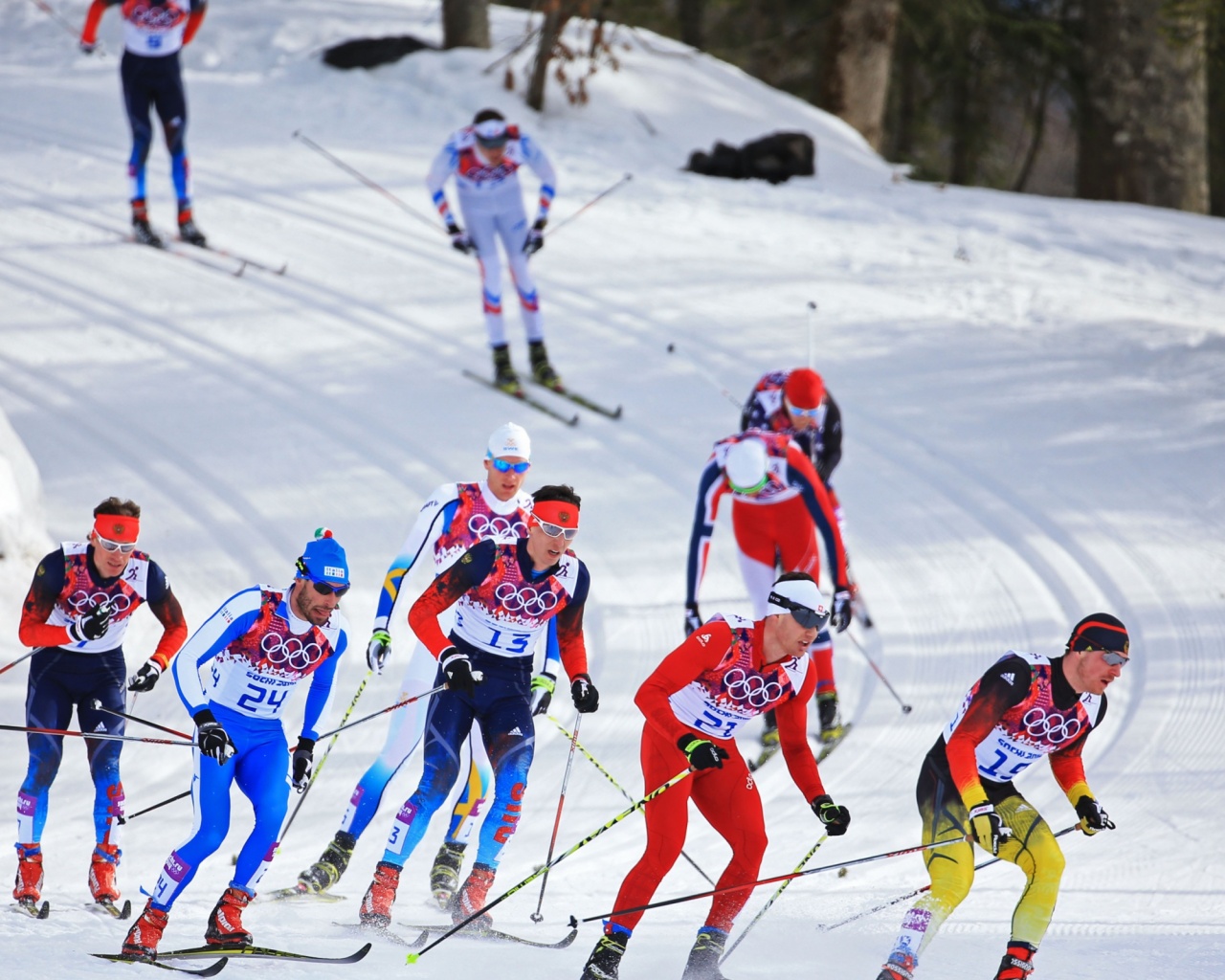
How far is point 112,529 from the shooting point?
4.86m

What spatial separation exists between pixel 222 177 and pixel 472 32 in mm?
4504

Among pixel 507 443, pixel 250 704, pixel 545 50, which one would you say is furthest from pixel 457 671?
pixel 545 50

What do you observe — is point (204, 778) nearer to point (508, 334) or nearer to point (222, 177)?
point (508, 334)

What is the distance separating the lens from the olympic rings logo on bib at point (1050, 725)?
4.51m

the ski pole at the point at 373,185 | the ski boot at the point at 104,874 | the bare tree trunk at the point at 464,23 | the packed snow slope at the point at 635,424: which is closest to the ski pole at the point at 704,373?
the packed snow slope at the point at 635,424

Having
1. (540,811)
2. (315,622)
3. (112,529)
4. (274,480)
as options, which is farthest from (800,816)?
(274,480)

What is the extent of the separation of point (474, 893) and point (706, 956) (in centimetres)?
95

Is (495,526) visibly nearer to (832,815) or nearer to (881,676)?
(832,815)

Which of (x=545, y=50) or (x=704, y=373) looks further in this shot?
(x=545, y=50)

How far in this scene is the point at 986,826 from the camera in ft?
14.0

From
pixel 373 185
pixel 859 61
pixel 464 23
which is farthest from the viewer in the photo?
pixel 859 61

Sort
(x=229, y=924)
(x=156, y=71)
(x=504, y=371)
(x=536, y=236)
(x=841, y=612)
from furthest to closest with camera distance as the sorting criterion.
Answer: (x=156, y=71) → (x=504, y=371) → (x=536, y=236) → (x=841, y=612) → (x=229, y=924)

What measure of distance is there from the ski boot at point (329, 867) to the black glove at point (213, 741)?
90 cm

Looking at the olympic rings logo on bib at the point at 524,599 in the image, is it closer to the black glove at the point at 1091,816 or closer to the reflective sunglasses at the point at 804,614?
the reflective sunglasses at the point at 804,614
